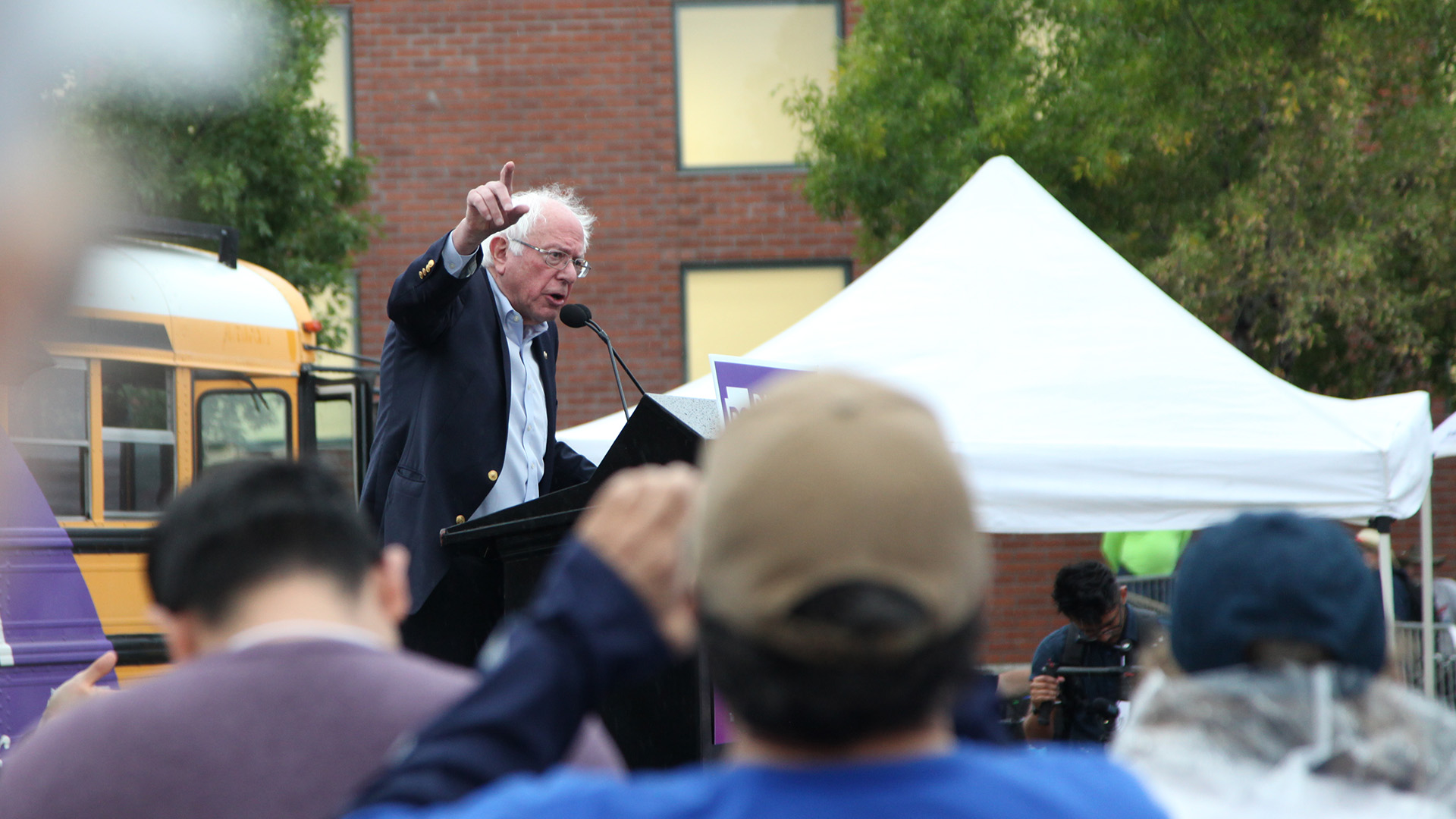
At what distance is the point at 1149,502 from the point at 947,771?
15.1ft

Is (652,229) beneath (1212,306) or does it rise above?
above

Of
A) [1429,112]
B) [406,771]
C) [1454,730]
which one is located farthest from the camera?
[1429,112]

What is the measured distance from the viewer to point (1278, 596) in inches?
60.2

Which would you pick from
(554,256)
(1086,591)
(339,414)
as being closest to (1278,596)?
(554,256)

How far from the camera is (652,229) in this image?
12.9 meters

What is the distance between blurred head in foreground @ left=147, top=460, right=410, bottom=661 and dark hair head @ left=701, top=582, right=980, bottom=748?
2.07 feet

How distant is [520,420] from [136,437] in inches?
143

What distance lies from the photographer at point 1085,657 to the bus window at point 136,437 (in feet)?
13.9

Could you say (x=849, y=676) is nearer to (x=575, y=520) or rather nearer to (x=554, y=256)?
(x=575, y=520)

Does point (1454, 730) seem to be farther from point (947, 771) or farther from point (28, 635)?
point (28, 635)

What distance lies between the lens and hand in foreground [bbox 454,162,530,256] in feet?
11.3

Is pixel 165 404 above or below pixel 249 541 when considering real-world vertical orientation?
above

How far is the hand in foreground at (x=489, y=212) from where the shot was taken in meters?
3.45

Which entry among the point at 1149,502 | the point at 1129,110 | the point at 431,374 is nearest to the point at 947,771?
the point at 431,374
